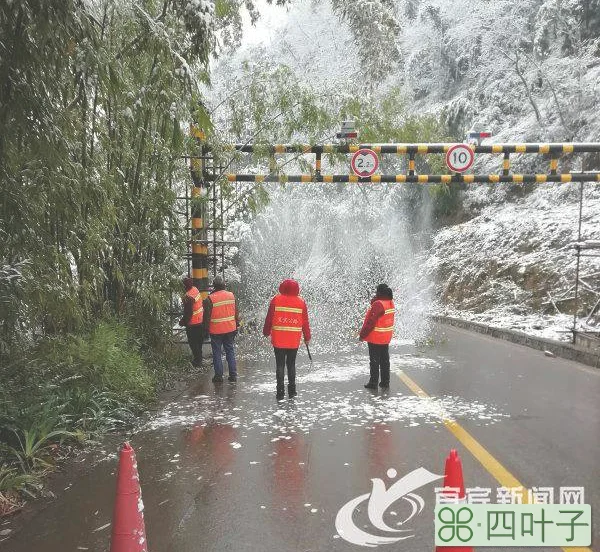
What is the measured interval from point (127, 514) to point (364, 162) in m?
11.4

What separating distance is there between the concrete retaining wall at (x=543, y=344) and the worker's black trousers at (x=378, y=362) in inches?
170

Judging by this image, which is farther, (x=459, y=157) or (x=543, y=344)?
(x=459, y=157)

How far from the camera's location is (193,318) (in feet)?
32.2

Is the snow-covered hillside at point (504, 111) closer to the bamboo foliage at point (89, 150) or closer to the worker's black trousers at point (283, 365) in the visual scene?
the bamboo foliage at point (89, 150)

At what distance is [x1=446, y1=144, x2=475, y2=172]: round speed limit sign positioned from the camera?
13555mm

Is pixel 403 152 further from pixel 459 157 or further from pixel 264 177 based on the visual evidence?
pixel 264 177

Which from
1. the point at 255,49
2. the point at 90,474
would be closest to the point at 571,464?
the point at 90,474

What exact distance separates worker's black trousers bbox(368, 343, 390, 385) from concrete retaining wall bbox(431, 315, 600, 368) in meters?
4.31

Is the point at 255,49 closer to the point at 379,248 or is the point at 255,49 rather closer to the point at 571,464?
the point at 379,248

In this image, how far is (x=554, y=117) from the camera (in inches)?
937

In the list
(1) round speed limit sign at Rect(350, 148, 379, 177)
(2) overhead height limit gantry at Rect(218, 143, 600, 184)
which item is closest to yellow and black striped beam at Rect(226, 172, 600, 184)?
(2) overhead height limit gantry at Rect(218, 143, 600, 184)

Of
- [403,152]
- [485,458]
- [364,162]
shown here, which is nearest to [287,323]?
[485,458]

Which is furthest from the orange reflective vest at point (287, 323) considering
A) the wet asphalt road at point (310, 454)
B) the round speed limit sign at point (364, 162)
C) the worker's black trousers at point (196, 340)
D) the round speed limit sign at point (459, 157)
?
→ the round speed limit sign at point (459, 157)
